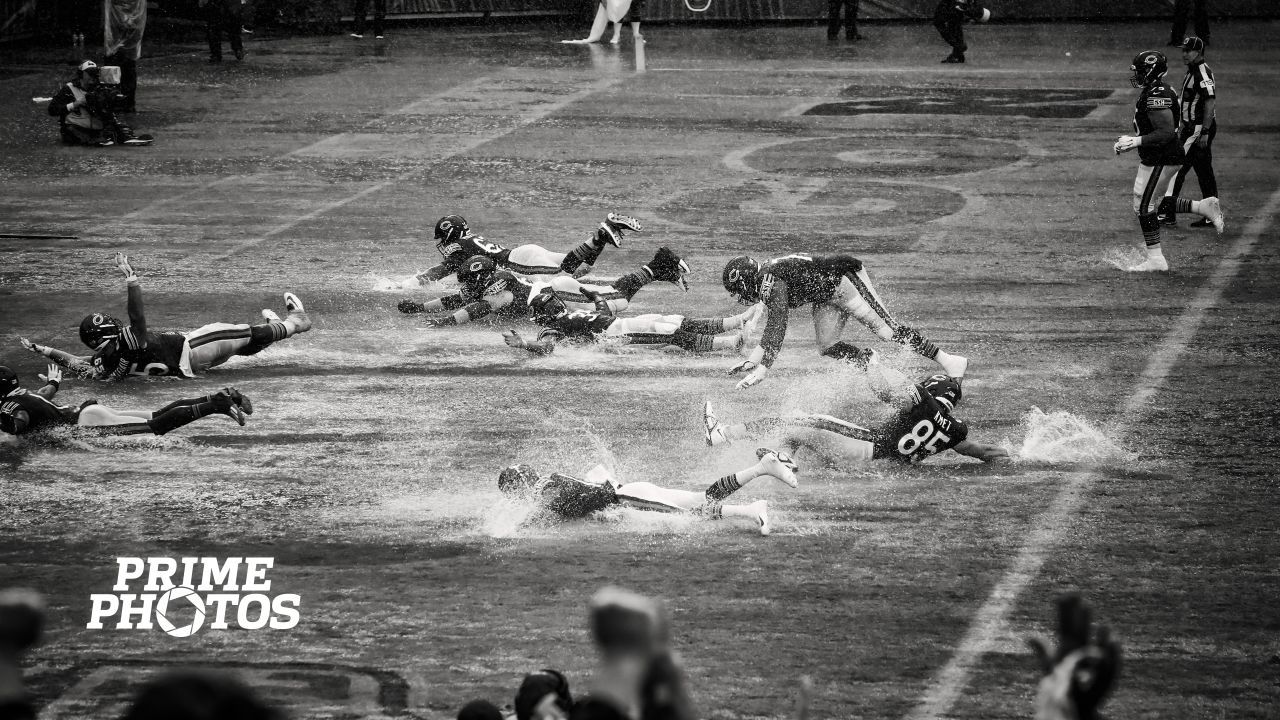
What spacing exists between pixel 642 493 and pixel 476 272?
517 cm

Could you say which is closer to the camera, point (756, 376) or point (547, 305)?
point (756, 376)

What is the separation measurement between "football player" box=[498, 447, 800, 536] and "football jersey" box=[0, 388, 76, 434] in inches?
148

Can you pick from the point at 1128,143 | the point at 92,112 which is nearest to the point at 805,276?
the point at 1128,143

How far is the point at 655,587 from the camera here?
8180 mm

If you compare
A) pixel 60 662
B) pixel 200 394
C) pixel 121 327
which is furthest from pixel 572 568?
pixel 121 327

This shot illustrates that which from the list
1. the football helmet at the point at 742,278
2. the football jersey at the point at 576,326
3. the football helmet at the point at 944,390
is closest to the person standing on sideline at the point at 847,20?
the football jersey at the point at 576,326

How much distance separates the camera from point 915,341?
11.5m

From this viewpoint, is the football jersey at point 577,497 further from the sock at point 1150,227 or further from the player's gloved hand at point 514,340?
the sock at point 1150,227

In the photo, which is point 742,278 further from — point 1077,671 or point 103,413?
point 1077,671

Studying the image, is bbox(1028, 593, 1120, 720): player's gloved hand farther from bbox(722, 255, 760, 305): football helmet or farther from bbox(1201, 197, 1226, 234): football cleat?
bbox(1201, 197, 1226, 234): football cleat

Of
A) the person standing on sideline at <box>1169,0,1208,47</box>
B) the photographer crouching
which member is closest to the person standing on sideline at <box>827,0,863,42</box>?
the person standing on sideline at <box>1169,0,1208,47</box>

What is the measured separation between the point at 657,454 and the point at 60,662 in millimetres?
4481

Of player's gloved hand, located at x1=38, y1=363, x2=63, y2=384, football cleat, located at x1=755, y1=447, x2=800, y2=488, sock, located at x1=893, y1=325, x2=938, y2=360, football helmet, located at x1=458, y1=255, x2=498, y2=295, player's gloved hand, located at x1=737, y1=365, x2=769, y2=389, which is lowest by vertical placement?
football cleat, located at x1=755, y1=447, x2=800, y2=488

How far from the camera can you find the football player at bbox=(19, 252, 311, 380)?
38.8 ft
